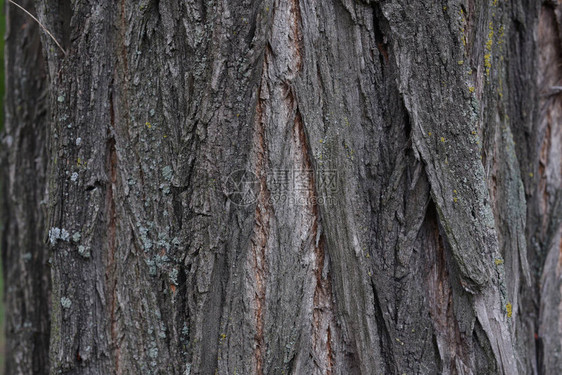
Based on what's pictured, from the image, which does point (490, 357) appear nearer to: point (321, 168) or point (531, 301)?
point (531, 301)

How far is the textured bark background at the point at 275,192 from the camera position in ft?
4.09

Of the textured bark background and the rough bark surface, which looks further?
the rough bark surface

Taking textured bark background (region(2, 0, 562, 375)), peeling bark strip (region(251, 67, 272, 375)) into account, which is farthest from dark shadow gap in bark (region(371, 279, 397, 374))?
peeling bark strip (region(251, 67, 272, 375))

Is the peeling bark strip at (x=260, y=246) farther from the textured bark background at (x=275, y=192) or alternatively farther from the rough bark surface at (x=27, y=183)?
the rough bark surface at (x=27, y=183)

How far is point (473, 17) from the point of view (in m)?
1.34

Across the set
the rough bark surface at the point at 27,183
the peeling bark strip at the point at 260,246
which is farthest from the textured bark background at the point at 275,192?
the rough bark surface at the point at 27,183

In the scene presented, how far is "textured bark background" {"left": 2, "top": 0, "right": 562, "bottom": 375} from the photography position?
49.1 inches

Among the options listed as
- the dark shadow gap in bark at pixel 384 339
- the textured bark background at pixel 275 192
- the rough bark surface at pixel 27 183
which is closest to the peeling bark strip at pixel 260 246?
the textured bark background at pixel 275 192

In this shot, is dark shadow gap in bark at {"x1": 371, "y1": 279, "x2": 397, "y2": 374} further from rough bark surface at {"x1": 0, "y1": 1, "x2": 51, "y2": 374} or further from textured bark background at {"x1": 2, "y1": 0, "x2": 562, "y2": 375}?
rough bark surface at {"x1": 0, "y1": 1, "x2": 51, "y2": 374}

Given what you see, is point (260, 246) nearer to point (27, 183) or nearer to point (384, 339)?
point (384, 339)

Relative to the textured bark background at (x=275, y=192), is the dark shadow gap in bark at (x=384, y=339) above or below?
below

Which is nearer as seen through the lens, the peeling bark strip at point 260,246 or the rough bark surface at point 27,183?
the peeling bark strip at point 260,246

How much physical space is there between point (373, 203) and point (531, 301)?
2.91 feet

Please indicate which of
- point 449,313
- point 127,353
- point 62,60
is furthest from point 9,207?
point 449,313
